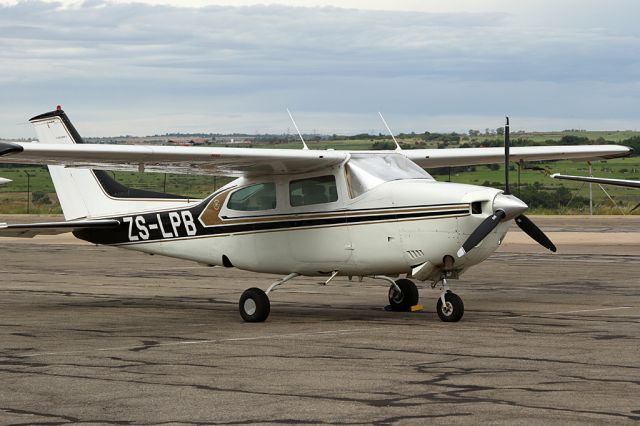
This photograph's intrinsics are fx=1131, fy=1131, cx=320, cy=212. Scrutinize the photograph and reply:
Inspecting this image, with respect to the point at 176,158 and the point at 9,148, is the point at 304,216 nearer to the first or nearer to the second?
the point at 176,158

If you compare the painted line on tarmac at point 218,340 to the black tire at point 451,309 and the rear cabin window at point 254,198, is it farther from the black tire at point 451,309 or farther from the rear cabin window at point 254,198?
the rear cabin window at point 254,198

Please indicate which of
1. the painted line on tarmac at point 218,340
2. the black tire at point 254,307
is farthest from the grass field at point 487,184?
the painted line on tarmac at point 218,340

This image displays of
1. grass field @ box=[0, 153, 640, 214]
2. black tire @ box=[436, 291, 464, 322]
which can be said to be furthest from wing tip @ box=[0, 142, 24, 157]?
grass field @ box=[0, 153, 640, 214]

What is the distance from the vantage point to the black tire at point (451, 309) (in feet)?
47.3

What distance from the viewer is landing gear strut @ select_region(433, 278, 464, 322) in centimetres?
1441

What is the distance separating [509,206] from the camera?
13633 mm

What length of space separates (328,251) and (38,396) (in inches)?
245

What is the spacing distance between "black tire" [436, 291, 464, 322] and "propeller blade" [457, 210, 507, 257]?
98cm

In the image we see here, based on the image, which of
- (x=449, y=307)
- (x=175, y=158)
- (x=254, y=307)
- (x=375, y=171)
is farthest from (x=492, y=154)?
Result: (x=175, y=158)

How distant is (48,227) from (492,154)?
23.4ft

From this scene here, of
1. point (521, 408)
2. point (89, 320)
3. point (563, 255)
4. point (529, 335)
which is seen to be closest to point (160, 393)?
point (521, 408)

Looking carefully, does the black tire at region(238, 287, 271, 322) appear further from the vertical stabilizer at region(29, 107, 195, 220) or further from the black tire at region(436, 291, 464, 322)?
the vertical stabilizer at region(29, 107, 195, 220)

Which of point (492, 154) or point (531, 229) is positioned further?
point (492, 154)

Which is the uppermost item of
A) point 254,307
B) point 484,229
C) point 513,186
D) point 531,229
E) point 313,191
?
point 313,191
